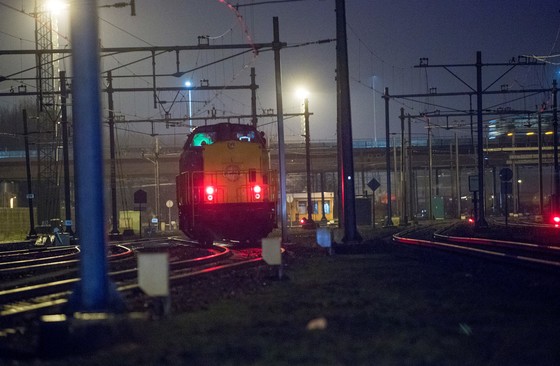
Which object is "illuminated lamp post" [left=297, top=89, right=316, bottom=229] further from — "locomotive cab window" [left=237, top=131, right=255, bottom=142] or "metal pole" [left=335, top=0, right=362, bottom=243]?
"metal pole" [left=335, top=0, right=362, bottom=243]

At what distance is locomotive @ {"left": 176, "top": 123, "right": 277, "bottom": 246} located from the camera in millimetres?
30422

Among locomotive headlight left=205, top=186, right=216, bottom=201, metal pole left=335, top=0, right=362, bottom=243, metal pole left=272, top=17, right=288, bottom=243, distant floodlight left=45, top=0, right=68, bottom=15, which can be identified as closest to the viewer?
metal pole left=335, top=0, right=362, bottom=243

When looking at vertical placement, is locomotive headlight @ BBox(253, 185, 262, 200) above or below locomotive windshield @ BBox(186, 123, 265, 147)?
below

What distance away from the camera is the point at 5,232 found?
205 feet

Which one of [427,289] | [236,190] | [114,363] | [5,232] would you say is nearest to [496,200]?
[5,232]

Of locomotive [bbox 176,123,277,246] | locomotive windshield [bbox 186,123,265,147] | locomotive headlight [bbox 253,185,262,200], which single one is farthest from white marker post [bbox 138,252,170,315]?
locomotive windshield [bbox 186,123,265,147]

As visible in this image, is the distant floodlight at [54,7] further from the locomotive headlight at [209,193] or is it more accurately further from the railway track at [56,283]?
the railway track at [56,283]

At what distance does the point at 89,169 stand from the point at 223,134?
2164cm

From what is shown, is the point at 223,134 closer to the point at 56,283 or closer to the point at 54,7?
the point at 56,283

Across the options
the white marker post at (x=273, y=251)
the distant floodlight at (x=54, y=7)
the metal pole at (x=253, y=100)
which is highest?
the distant floodlight at (x=54, y=7)

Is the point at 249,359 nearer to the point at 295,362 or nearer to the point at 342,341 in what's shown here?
the point at 295,362

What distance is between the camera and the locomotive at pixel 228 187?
99.8 ft

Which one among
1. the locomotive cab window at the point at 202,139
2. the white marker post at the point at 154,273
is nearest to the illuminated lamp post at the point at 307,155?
the locomotive cab window at the point at 202,139

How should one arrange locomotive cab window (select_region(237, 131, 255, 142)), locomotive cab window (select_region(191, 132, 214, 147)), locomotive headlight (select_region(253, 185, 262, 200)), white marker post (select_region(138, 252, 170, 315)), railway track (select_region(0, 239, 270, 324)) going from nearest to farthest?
white marker post (select_region(138, 252, 170, 315))
railway track (select_region(0, 239, 270, 324))
locomotive headlight (select_region(253, 185, 262, 200))
locomotive cab window (select_region(191, 132, 214, 147))
locomotive cab window (select_region(237, 131, 255, 142))
